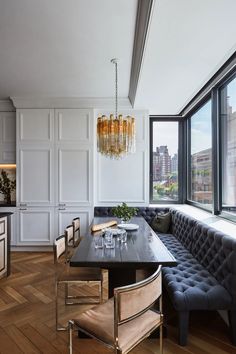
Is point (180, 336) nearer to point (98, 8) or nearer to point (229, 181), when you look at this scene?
point (229, 181)

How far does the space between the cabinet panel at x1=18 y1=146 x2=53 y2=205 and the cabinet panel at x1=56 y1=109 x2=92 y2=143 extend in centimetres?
37

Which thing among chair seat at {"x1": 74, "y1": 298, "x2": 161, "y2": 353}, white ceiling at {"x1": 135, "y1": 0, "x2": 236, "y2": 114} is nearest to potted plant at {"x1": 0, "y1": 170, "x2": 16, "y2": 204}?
white ceiling at {"x1": 135, "y1": 0, "x2": 236, "y2": 114}

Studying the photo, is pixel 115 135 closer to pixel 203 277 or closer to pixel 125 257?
pixel 125 257

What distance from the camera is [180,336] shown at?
199 cm

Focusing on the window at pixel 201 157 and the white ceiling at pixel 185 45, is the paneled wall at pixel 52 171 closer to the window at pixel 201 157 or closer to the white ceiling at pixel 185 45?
the white ceiling at pixel 185 45

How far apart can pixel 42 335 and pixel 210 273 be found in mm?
1612

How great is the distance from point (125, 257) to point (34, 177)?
9.67ft

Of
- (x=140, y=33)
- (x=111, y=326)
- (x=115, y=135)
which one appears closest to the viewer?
(x=111, y=326)

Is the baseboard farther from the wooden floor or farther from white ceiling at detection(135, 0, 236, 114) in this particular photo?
white ceiling at detection(135, 0, 236, 114)

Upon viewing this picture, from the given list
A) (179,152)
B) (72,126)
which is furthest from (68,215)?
(179,152)

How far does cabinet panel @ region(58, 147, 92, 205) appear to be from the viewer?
14.3 ft

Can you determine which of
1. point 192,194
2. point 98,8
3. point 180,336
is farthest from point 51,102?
point 180,336

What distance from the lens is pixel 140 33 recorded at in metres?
2.33

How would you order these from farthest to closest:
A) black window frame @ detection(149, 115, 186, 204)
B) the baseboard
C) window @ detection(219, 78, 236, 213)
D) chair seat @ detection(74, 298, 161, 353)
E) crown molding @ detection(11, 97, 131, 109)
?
black window frame @ detection(149, 115, 186, 204), the baseboard, crown molding @ detection(11, 97, 131, 109), window @ detection(219, 78, 236, 213), chair seat @ detection(74, 298, 161, 353)
